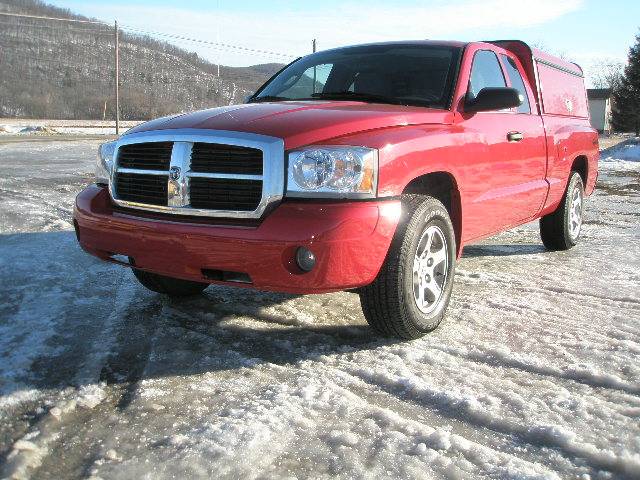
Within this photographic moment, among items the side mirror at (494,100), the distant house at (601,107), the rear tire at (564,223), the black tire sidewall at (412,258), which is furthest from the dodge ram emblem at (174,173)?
the distant house at (601,107)

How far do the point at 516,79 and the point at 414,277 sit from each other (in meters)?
2.29

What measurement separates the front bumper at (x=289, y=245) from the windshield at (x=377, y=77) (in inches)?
48.2

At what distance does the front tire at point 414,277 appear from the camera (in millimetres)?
2838

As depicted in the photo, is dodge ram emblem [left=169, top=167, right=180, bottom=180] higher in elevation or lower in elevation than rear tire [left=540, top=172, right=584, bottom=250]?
higher

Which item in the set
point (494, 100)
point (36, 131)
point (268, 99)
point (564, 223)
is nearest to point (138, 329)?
point (268, 99)

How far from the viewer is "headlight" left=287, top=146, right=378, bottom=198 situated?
2.67 metres

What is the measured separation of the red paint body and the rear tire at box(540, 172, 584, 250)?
1.16 metres

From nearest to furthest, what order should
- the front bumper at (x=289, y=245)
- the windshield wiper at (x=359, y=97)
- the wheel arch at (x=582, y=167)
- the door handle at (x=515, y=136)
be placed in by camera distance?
the front bumper at (x=289, y=245) < the windshield wiper at (x=359, y=97) < the door handle at (x=515, y=136) < the wheel arch at (x=582, y=167)

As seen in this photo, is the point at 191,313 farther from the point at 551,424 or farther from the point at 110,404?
the point at 551,424

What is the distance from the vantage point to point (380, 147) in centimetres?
275

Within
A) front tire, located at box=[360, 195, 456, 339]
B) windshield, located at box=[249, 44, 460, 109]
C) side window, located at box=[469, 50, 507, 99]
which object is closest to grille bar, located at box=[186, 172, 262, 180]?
front tire, located at box=[360, 195, 456, 339]

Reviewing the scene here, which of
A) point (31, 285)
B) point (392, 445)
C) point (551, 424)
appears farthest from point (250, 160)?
point (31, 285)

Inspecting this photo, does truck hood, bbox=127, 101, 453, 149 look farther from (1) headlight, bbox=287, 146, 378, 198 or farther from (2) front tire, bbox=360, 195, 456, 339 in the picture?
(2) front tire, bbox=360, 195, 456, 339

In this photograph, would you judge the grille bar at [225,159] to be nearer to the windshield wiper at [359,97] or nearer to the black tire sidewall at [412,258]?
the black tire sidewall at [412,258]
